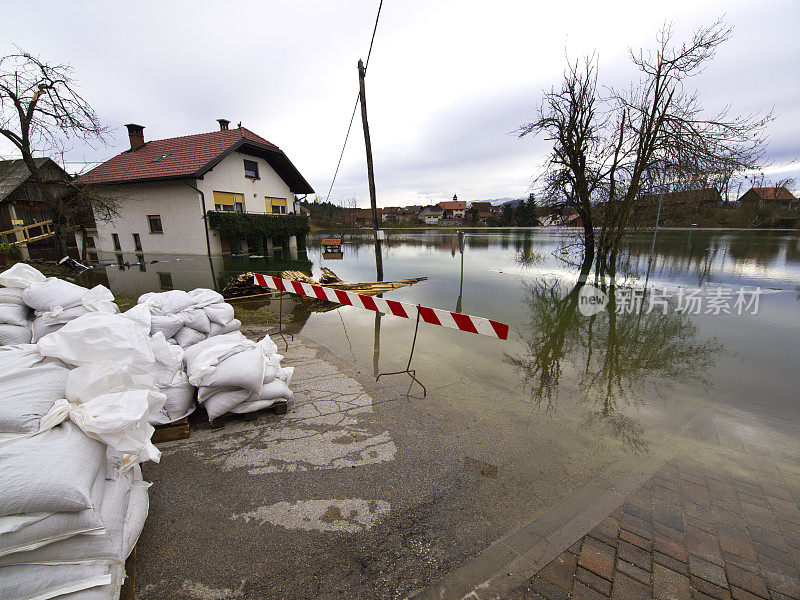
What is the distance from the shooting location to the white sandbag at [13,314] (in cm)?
346

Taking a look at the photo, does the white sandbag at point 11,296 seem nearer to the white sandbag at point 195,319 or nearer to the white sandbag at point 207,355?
the white sandbag at point 195,319

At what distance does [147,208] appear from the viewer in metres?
19.2

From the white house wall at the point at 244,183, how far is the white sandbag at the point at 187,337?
16936 millimetres

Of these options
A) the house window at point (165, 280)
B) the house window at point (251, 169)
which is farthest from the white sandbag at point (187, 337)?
the house window at point (251, 169)

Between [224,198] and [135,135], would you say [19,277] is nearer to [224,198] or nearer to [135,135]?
[224,198]

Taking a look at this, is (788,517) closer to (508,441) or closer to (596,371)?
(508,441)

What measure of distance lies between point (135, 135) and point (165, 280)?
16.1 metres

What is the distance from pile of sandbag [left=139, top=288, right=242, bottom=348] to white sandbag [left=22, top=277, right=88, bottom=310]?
65cm

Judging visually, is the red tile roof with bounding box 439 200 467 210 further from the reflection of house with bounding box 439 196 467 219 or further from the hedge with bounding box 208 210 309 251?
the hedge with bounding box 208 210 309 251

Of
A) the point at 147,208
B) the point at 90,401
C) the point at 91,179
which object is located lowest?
the point at 90,401

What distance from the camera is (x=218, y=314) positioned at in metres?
4.64

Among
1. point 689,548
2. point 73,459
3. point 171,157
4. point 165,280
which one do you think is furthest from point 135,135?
point 689,548

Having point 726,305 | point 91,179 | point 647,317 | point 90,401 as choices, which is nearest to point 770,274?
point 726,305

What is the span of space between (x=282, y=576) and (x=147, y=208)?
23.1 meters
